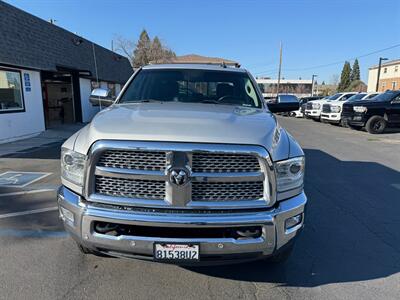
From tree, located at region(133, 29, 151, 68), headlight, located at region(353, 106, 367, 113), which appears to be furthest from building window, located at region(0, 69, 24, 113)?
tree, located at region(133, 29, 151, 68)

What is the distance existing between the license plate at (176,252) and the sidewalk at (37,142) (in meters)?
8.48

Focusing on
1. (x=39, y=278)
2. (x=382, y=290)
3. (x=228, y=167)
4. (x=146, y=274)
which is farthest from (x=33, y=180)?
(x=382, y=290)

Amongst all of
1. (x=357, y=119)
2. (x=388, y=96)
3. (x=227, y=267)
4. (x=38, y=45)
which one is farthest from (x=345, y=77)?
(x=227, y=267)

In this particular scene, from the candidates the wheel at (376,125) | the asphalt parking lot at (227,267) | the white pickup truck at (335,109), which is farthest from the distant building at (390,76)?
the asphalt parking lot at (227,267)

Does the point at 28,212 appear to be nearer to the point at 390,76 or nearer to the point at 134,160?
the point at 134,160

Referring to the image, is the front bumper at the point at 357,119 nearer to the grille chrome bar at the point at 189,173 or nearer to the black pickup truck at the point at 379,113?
the black pickup truck at the point at 379,113

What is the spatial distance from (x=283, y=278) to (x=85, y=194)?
197 centimetres

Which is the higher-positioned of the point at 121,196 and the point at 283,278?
the point at 121,196

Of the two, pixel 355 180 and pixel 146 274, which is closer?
pixel 146 274

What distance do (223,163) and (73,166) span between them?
122cm

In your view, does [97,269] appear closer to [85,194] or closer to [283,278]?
[85,194]

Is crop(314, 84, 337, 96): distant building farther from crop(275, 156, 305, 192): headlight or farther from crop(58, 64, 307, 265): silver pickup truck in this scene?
crop(58, 64, 307, 265): silver pickup truck

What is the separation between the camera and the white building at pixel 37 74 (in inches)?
470

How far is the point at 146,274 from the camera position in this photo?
312cm
